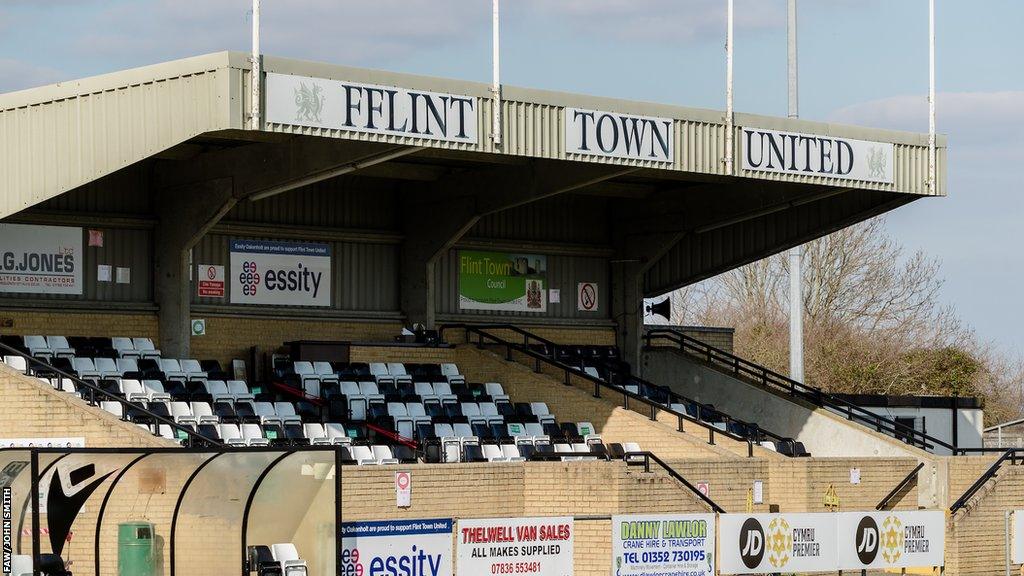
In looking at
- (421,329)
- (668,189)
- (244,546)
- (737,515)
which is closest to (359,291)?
(421,329)

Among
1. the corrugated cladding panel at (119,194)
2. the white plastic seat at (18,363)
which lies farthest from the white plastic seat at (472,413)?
the white plastic seat at (18,363)

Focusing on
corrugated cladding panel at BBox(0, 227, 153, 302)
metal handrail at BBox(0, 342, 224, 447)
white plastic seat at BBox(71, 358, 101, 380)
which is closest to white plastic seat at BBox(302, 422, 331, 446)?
metal handrail at BBox(0, 342, 224, 447)

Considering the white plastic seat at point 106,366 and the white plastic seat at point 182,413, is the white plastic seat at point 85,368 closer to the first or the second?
the white plastic seat at point 106,366

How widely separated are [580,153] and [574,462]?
573cm

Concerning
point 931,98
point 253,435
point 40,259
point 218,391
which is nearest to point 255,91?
point 253,435

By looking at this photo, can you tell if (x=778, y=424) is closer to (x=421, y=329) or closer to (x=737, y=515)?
(x=421, y=329)

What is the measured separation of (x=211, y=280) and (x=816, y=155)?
456 inches

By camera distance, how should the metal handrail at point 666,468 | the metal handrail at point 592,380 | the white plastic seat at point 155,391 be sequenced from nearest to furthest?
1. the metal handrail at point 666,468
2. the white plastic seat at point 155,391
3. the metal handrail at point 592,380

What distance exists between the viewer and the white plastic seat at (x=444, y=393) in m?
30.8

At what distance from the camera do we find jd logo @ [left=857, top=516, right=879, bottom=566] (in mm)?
22188

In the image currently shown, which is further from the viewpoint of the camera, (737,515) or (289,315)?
(289,315)

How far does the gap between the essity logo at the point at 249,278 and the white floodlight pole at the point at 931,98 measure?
1323cm

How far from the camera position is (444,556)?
Answer: 743 inches

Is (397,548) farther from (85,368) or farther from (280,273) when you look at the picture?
(280,273)
